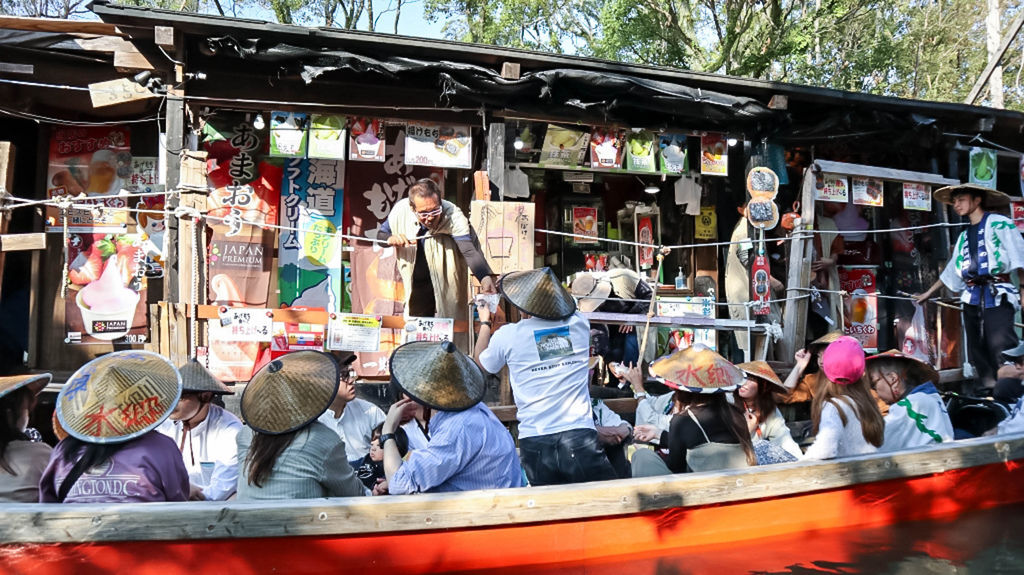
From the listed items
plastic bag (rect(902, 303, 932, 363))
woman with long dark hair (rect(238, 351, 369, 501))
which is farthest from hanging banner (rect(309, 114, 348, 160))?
plastic bag (rect(902, 303, 932, 363))

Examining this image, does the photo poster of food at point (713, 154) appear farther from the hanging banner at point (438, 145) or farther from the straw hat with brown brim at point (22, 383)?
the straw hat with brown brim at point (22, 383)

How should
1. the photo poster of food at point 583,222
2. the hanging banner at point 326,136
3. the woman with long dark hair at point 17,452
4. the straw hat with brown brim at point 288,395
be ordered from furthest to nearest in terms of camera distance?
the photo poster of food at point 583,222 → the hanging banner at point 326,136 → the woman with long dark hair at point 17,452 → the straw hat with brown brim at point 288,395

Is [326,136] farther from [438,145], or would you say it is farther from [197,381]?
[197,381]

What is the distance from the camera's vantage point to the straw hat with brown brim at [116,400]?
3.22 m

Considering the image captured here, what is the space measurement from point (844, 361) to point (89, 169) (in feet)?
25.5

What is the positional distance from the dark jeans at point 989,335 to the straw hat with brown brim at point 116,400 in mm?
7425

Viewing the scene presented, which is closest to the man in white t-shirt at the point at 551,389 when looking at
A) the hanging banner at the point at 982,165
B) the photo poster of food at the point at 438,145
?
the photo poster of food at the point at 438,145

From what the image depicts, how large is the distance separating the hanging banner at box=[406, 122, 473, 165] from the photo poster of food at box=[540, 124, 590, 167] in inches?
36.3

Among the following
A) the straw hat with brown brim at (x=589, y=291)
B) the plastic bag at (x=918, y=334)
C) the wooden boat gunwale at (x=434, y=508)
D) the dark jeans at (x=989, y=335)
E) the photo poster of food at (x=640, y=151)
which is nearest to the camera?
the wooden boat gunwale at (x=434, y=508)

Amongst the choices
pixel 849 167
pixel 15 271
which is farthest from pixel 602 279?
pixel 15 271

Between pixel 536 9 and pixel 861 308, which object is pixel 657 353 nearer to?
pixel 861 308

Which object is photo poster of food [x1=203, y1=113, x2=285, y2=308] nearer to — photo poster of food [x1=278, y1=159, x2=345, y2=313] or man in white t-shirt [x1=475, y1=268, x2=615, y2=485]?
photo poster of food [x1=278, y1=159, x2=345, y2=313]

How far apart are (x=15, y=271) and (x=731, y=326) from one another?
7789 millimetres

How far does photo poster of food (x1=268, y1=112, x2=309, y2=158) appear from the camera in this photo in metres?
6.54
